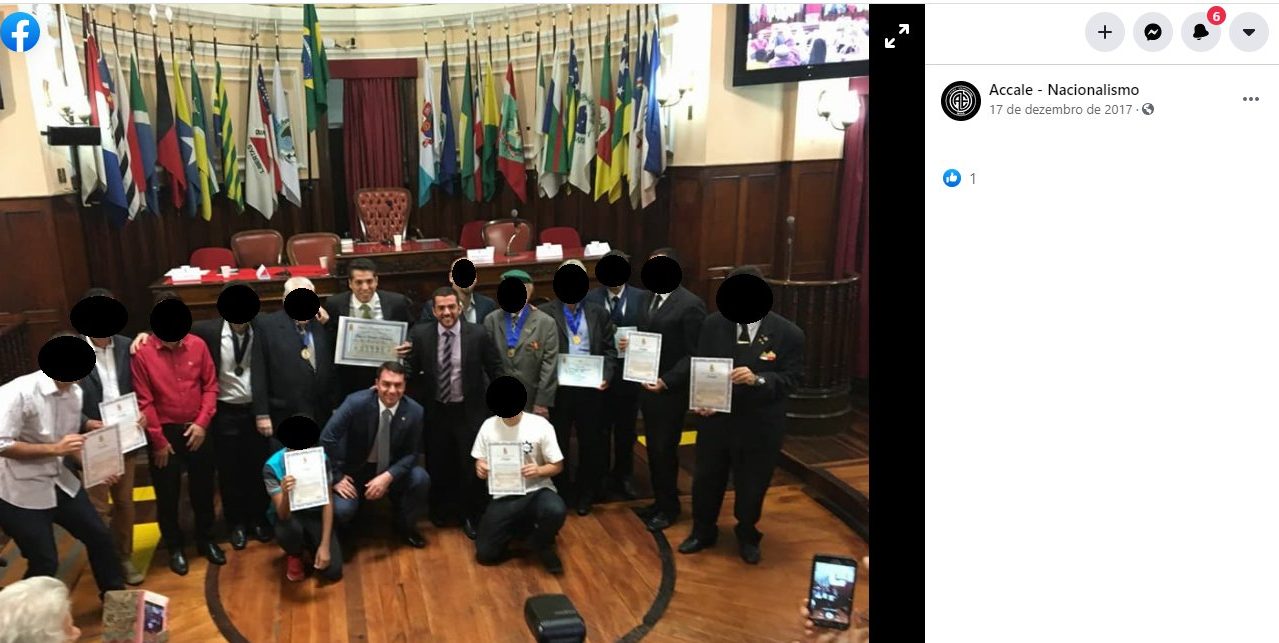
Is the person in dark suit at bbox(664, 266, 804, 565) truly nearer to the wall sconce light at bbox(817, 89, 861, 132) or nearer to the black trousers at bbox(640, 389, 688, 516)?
the black trousers at bbox(640, 389, 688, 516)

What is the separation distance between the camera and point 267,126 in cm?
312

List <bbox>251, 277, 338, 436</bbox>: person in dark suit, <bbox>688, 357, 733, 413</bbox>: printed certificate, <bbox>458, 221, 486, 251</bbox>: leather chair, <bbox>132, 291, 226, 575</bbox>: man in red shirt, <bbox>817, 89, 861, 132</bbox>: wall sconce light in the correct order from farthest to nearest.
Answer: <bbox>458, 221, 486, 251</bbox>: leather chair
<bbox>251, 277, 338, 436</bbox>: person in dark suit
<bbox>688, 357, 733, 413</bbox>: printed certificate
<bbox>132, 291, 226, 575</bbox>: man in red shirt
<bbox>817, 89, 861, 132</bbox>: wall sconce light

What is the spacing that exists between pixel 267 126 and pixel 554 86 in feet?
4.07

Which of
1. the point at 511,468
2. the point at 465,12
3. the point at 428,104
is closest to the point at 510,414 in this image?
the point at 511,468

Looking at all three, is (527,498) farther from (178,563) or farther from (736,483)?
(178,563)

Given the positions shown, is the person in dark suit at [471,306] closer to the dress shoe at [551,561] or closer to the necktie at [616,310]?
the necktie at [616,310]

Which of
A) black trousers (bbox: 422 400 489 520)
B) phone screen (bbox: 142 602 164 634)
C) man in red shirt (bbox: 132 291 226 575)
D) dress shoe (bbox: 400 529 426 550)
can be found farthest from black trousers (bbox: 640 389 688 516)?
phone screen (bbox: 142 602 164 634)

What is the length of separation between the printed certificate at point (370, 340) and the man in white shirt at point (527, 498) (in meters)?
0.53

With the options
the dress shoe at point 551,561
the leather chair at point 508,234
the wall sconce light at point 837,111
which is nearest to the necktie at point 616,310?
Result: the leather chair at point 508,234

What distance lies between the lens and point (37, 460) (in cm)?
223

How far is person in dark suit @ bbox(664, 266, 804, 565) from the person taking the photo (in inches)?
110

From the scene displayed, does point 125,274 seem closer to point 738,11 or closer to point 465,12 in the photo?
point 738,11

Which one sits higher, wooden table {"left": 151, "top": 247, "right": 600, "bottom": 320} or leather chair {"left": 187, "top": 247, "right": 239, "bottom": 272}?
leather chair {"left": 187, "top": 247, "right": 239, "bottom": 272}

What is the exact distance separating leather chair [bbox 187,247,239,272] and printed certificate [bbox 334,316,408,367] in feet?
2.09
